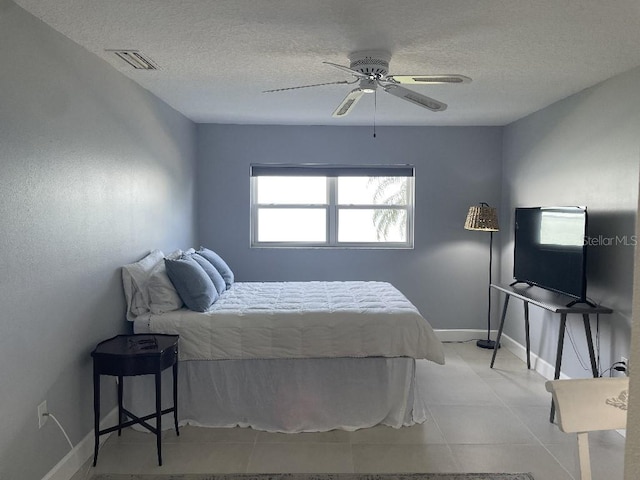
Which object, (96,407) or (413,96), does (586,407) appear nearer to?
(413,96)

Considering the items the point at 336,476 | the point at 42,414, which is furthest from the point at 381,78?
the point at 42,414

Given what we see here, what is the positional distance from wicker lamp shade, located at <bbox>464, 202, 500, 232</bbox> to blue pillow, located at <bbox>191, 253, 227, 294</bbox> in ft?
8.45

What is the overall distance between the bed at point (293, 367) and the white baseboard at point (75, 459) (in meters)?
0.35

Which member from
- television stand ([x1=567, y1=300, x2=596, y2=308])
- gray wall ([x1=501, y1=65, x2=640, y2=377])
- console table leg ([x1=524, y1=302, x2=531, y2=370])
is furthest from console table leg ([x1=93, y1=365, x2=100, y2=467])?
console table leg ([x1=524, y1=302, x2=531, y2=370])

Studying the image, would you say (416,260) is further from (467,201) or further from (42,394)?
(42,394)

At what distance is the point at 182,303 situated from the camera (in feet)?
11.4

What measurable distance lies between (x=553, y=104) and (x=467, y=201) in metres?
1.48

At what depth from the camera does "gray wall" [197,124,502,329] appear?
537 centimetres

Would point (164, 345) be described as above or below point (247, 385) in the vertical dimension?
above

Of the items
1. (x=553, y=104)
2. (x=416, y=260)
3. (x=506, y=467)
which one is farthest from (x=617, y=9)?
(x=416, y=260)

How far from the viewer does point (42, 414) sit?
241 cm

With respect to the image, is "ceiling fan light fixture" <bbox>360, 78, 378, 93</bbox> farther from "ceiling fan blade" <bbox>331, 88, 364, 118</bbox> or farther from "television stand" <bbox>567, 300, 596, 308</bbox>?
"television stand" <bbox>567, 300, 596, 308</bbox>

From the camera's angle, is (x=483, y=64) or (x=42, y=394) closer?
(x=42, y=394)

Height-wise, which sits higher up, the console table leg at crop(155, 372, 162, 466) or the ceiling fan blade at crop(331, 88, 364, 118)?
the ceiling fan blade at crop(331, 88, 364, 118)
